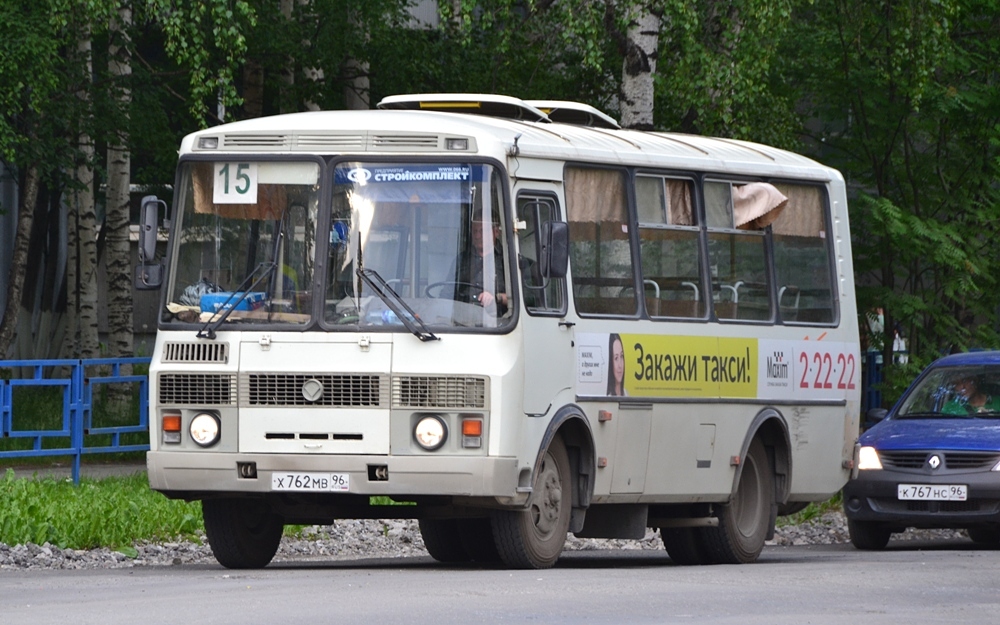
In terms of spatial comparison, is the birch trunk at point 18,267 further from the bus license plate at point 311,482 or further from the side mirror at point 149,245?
the bus license plate at point 311,482

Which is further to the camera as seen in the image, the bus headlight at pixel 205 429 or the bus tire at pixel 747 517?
the bus tire at pixel 747 517

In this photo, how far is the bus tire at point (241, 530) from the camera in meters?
12.8

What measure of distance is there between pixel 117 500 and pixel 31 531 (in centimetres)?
192

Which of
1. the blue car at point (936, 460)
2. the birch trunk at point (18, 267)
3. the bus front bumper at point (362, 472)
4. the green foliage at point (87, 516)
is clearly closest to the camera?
the bus front bumper at point (362, 472)

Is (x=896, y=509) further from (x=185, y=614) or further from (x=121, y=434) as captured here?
(x=185, y=614)

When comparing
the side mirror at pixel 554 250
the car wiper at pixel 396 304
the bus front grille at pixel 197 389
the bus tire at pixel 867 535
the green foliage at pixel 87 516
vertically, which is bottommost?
the bus tire at pixel 867 535

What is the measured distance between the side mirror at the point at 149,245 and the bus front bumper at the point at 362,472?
1158 mm

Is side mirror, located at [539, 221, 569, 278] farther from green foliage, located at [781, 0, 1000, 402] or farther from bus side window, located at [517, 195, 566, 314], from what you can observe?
green foliage, located at [781, 0, 1000, 402]

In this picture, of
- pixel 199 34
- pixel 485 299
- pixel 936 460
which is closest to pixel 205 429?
pixel 485 299

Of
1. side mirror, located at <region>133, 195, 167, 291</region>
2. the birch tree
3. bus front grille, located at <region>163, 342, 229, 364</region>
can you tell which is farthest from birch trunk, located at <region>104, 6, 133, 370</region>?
bus front grille, located at <region>163, 342, 229, 364</region>

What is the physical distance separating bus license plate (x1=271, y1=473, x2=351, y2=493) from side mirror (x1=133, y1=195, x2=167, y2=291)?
1.54m

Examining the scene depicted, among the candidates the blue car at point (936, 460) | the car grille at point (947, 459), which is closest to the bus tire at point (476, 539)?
the blue car at point (936, 460)

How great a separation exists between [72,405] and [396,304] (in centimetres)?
699

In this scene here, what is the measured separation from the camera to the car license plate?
1638cm
